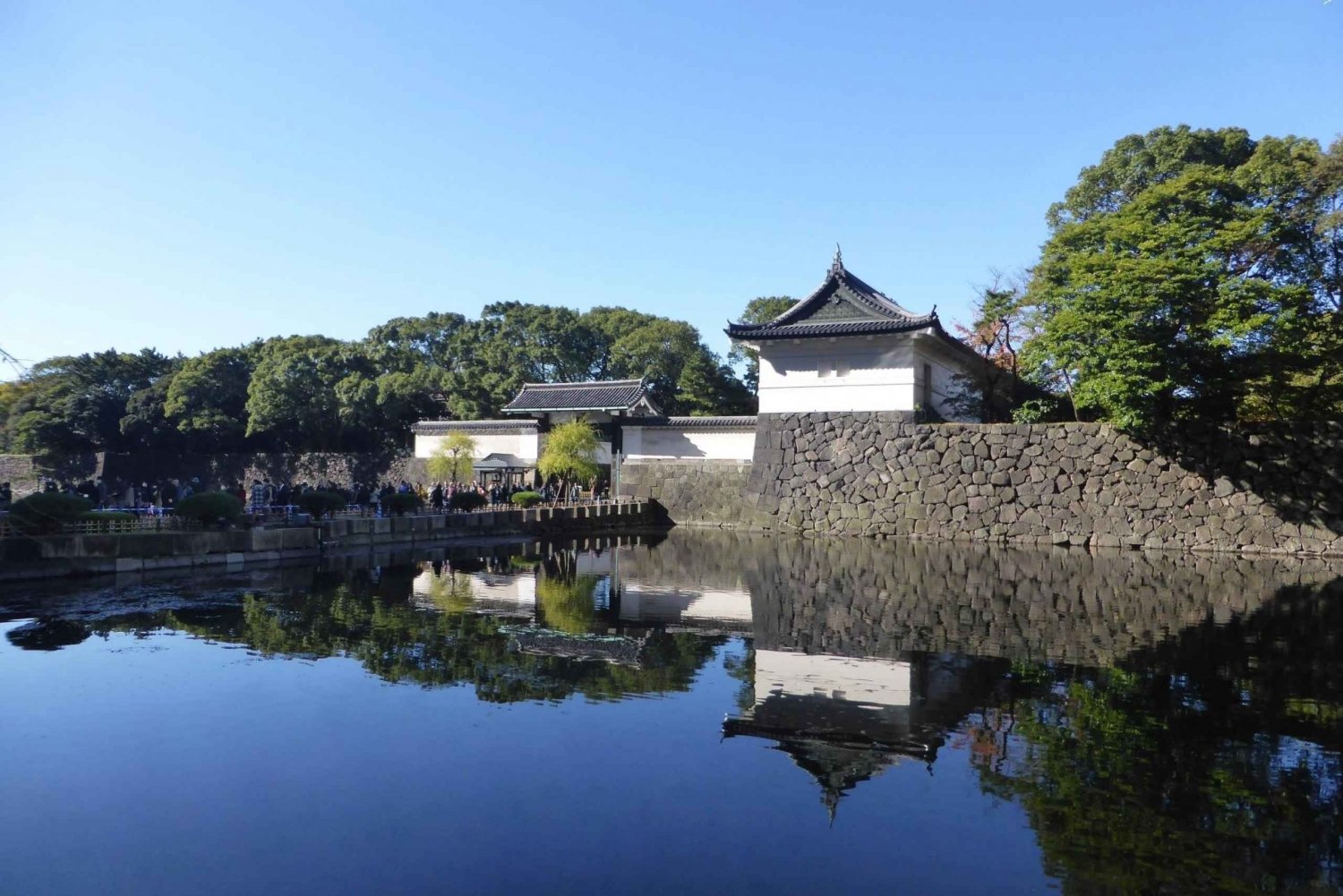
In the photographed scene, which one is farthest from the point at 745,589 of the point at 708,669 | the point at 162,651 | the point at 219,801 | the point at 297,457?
the point at 297,457

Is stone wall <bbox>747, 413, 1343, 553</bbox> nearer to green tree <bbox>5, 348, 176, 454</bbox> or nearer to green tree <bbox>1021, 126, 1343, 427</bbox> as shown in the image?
green tree <bbox>1021, 126, 1343, 427</bbox>

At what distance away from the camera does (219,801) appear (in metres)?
5.11

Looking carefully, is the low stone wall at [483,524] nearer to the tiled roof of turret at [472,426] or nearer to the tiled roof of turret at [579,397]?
the tiled roof of turret at [579,397]

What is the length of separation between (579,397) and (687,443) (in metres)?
4.81

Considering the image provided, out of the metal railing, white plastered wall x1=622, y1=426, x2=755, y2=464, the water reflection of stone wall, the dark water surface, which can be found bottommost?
the dark water surface

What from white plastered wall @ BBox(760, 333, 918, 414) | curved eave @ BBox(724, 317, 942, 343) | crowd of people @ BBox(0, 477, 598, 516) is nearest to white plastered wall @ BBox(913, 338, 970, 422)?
white plastered wall @ BBox(760, 333, 918, 414)

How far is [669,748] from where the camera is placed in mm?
6059

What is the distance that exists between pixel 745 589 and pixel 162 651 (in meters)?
7.76

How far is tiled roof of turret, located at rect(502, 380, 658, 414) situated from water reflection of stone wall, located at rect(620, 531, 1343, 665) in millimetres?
9703

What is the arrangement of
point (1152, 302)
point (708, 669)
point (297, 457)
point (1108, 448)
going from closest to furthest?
point (708, 669), point (1152, 302), point (1108, 448), point (297, 457)

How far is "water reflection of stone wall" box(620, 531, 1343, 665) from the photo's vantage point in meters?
9.62

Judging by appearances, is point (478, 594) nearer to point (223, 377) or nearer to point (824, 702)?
point (824, 702)

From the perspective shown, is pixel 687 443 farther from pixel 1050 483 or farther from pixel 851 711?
pixel 851 711

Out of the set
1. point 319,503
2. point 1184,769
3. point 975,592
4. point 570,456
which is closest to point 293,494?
point 319,503
